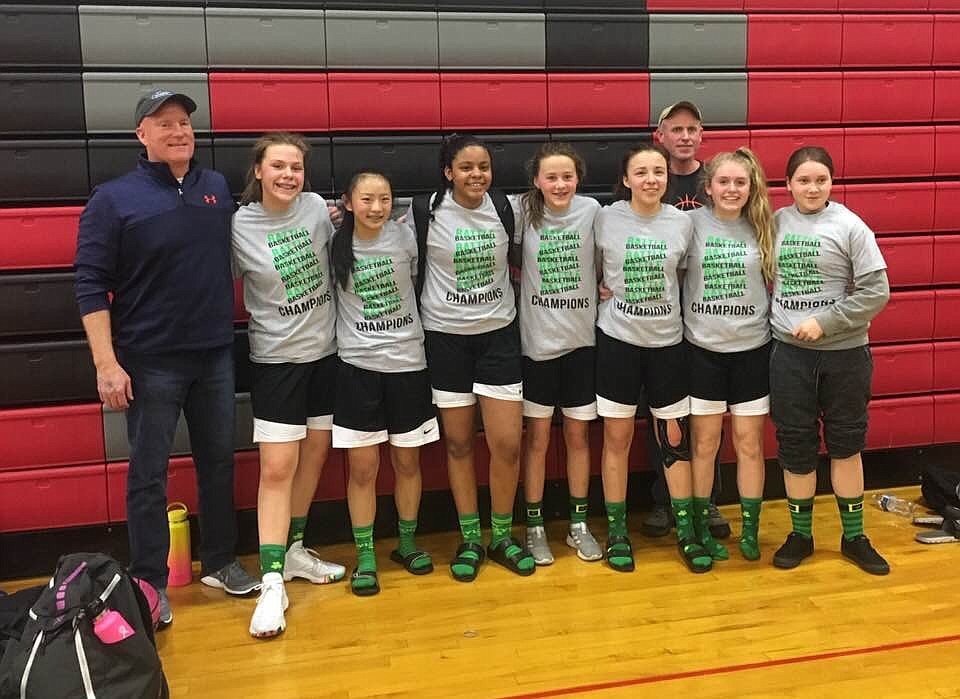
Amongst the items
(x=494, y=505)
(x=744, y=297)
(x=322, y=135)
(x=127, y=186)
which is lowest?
(x=494, y=505)

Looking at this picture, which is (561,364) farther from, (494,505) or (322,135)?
(322,135)

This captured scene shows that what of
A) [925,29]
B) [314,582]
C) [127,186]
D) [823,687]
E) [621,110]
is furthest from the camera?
[925,29]

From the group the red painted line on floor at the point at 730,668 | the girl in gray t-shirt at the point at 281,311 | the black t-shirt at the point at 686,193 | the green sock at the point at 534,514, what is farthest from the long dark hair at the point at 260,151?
the red painted line on floor at the point at 730,668

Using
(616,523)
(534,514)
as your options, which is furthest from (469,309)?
(616,523)

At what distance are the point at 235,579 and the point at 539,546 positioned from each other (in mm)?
982

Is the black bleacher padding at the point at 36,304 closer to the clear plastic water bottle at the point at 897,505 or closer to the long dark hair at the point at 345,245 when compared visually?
the long dark hair at the point at 345,245

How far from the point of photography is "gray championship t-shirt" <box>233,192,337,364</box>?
253cm

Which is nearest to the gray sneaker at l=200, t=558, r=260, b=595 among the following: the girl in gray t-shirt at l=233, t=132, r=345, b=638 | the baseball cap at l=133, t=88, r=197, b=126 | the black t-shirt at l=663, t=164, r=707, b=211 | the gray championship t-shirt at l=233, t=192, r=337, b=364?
the girl in gray t-shirt at l=233, t=132, r=345, b=638

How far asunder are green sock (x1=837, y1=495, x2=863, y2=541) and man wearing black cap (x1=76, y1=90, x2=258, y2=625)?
2.02 m

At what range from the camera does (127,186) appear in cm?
239

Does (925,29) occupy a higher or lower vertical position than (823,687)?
higher

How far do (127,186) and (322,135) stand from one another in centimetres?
74

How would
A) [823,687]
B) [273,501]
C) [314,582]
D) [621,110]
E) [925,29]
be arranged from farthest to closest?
→ [925,29]
[621,110]
[314,582]
[273,501]
[823,687]

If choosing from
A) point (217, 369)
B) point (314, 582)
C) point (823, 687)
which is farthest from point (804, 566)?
point (217, 369)
